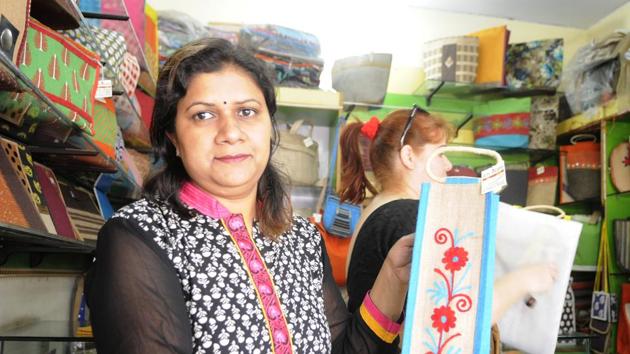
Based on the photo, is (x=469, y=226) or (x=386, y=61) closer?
(x=469, y=226)

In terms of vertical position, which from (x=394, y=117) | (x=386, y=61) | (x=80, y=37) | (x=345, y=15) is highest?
(x=345, y=15)

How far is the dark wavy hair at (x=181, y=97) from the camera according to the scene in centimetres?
122

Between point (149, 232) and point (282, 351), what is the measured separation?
37 centimetres

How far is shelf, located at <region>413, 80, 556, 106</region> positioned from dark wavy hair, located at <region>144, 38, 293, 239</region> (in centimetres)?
298

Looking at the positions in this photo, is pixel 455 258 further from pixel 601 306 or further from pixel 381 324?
pixel 601 306

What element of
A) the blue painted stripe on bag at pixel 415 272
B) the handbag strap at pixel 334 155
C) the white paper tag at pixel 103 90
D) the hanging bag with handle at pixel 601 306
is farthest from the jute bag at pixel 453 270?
the hanging bag with handle at pixel 601 306

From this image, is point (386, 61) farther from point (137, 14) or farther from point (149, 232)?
point (149, 232)

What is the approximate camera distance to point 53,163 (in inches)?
75.8

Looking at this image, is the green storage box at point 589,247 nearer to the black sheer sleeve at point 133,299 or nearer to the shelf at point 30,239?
the shelf at point 30,239

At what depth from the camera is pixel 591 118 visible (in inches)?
151

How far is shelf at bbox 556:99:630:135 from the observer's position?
3.60 metres

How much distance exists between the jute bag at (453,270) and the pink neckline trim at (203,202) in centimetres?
45

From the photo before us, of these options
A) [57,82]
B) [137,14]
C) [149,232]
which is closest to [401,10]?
[137,14]

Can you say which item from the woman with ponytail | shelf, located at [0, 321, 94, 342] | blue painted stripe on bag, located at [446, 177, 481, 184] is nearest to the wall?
the woman with ponytail
